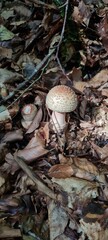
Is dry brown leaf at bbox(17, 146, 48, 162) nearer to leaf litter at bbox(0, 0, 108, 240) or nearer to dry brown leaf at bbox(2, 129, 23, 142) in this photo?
leaf litter at bbox(0, 0, 108, 240)

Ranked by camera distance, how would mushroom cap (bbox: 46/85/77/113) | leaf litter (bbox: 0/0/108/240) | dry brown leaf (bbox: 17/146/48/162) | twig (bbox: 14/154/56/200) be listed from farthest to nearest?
mushroom cap (bbox: 46/85/77/113), dry brown leaf (bbox: 17/146/48/162), twig (bbox: 14/154/56/200), leaf litter (bbox: 0/0/108/240)

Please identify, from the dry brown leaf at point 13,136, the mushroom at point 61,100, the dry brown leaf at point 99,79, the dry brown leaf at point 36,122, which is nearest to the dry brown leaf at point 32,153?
the dry brown leaf at point 13,136

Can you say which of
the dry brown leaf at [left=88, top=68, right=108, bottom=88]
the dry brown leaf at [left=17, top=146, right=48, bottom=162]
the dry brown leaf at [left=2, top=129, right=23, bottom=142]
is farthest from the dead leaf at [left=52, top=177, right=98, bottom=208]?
the dry brown leaf at [left=88, top=68, right=108, bottom=88]

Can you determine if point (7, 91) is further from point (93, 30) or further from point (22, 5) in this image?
point (22, 5)

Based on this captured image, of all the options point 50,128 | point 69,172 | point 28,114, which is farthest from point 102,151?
point 28,114

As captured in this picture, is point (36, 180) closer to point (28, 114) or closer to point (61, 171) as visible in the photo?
point (61, 171)

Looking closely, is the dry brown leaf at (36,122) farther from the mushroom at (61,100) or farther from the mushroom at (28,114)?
the mushroom at (61,100)
